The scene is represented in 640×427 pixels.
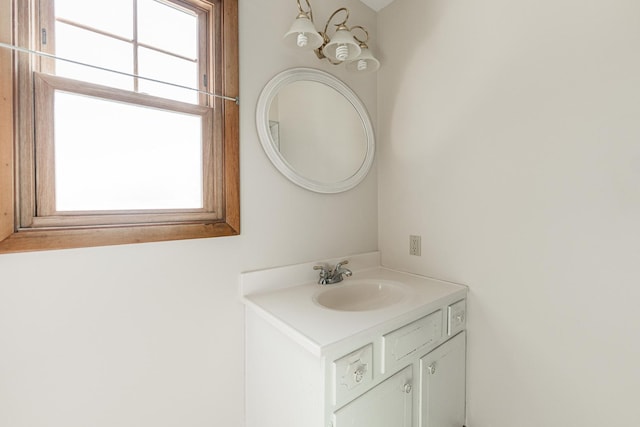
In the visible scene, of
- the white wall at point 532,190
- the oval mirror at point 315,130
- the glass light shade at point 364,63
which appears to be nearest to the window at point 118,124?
the oval mirror at point 315,130

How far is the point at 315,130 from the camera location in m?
1.55

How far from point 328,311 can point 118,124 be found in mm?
1044

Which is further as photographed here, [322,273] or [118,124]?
[322,273]

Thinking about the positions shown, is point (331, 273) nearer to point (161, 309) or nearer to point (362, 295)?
point (362, 295)

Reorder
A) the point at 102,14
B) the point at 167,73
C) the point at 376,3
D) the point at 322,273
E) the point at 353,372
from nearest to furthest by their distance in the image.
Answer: the point at 353,372
the point at 102,14
the point at 167,73
the point at 322,273
the point at 376,3

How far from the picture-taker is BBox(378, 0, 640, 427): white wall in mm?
1023

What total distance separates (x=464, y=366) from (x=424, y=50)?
1.69 meters

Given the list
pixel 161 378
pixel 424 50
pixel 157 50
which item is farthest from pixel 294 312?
pixel 424 50

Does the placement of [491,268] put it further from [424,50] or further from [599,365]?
[424,50]

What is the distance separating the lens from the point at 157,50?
1.12 meters

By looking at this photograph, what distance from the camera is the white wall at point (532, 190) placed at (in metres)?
1.02

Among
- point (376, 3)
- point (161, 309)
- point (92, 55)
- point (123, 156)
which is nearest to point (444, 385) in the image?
point (161, 309)

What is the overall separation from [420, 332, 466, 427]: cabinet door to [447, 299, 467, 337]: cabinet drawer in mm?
39

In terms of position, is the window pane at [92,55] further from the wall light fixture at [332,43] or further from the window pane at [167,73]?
the wall light fixture at [332,43]
